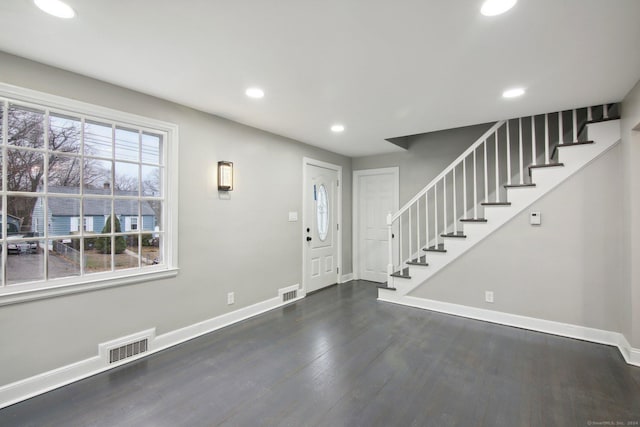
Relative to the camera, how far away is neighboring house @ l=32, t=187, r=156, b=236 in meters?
2.29

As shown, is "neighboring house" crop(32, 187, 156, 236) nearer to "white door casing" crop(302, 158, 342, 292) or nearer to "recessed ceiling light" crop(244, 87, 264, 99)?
"recessed ceiling light" crop(244, 87, 264, 99)

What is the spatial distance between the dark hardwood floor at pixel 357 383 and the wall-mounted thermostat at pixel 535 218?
1.24m

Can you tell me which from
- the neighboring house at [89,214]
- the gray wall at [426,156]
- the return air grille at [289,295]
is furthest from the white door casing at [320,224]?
the neighboring house at [89,214]

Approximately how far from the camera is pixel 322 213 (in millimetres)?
5105

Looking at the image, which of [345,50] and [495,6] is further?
[345,50]

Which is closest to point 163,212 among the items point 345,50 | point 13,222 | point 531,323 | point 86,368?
point 13,222

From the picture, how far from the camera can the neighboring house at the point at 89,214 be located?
2.29m

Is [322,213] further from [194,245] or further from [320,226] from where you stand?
[194,245]

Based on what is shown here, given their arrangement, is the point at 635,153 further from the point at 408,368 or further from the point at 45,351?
the point at 45,351

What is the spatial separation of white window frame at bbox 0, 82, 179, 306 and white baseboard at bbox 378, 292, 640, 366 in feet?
10.1

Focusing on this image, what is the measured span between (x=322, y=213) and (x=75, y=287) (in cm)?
346

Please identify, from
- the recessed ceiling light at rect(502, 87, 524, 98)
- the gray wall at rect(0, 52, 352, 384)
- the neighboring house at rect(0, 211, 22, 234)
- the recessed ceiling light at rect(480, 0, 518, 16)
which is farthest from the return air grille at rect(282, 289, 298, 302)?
the recessed ceiling light at rect(480, 0, 518, 16)

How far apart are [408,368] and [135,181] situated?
9.80 feet

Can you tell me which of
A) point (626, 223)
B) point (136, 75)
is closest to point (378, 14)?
point (136, 75)
